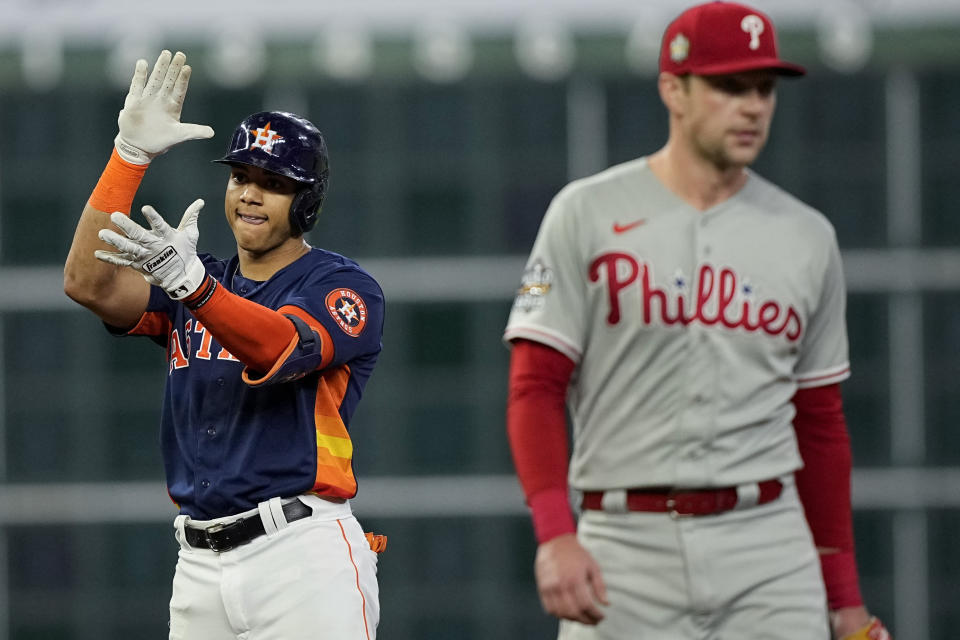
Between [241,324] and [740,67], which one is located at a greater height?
[740,67]

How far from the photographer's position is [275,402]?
128 inches

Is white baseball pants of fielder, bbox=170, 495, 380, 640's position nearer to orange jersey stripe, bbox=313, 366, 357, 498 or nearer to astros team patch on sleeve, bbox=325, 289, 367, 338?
orange jersey stripe, bbox=313, 366, 357, 498

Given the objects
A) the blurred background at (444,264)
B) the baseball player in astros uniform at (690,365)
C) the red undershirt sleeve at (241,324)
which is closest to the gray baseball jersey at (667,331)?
the baseball player in astros uniform at (690,365)

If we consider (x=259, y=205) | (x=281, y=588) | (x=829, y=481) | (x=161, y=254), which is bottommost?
(x=281, y=588)

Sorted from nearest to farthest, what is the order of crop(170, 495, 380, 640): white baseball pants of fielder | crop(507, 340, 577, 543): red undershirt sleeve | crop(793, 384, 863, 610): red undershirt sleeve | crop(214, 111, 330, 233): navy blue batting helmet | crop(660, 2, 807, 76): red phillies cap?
crop(507, 340, 577, 543): red undershirt sleeve < crop(660, 2, 807, 76): red phillies cap < crop(793, 384, 863, 610): red undershirt sleeve < crop(170, 495, 380, 640): white baseball pants of fielder < crop(214, 111, 330, 233): navy blue batting helmet

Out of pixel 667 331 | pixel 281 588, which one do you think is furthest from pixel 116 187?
pixel 667 331

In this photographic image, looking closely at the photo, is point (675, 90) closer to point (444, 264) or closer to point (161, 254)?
point (161, 254)

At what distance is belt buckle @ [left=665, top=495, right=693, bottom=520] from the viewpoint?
9.20 feet

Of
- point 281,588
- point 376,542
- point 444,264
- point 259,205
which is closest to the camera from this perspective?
point 281,588

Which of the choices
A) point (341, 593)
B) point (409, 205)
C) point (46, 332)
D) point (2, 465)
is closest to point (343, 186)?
point (409, 205)

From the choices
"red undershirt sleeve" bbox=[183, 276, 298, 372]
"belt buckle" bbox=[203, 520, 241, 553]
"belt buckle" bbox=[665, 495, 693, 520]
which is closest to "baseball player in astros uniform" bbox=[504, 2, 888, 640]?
"belt buckle" bbox=[665, 495, 693, 520]

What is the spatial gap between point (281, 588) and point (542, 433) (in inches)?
30.3

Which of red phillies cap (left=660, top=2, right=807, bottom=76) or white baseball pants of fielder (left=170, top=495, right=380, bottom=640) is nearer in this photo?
red phillies cap (left=660, top=2, right=807, bottom=76)

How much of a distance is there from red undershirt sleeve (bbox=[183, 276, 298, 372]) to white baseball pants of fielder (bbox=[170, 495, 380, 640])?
0.34 m
